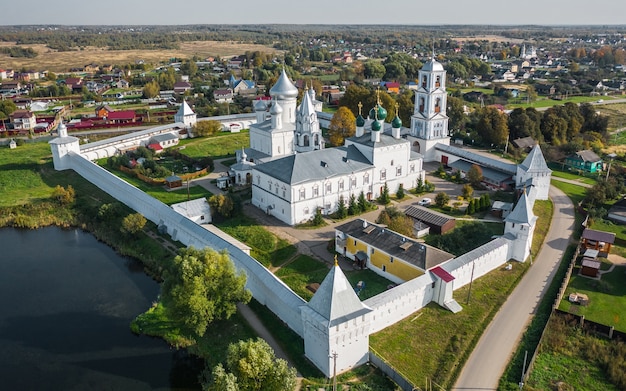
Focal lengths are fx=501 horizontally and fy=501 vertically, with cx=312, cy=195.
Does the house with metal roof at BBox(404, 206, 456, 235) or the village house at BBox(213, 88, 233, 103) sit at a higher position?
the village house at BBox(213, 88, 233, 103)

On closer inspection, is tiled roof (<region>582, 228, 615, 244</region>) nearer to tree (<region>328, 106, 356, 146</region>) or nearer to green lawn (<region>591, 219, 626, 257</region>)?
green lawn (<region>591, 219, 626, 257</region>)

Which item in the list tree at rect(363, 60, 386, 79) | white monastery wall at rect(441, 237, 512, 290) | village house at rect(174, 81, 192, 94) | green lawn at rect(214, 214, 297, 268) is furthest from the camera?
tree at rect(363, 60, 386, 79)

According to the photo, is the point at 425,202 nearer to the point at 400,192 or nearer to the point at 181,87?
the point at 400,192

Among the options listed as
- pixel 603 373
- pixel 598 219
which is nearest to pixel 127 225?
pixel 603 373

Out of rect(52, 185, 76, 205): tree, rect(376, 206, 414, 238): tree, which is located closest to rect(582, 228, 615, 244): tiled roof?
rect(376, 206, 414, 238): tree

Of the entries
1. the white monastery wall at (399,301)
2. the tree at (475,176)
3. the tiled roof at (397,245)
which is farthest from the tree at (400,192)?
the white monastery wall at (399,301)

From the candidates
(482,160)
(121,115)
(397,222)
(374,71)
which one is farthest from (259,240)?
(374,71)
